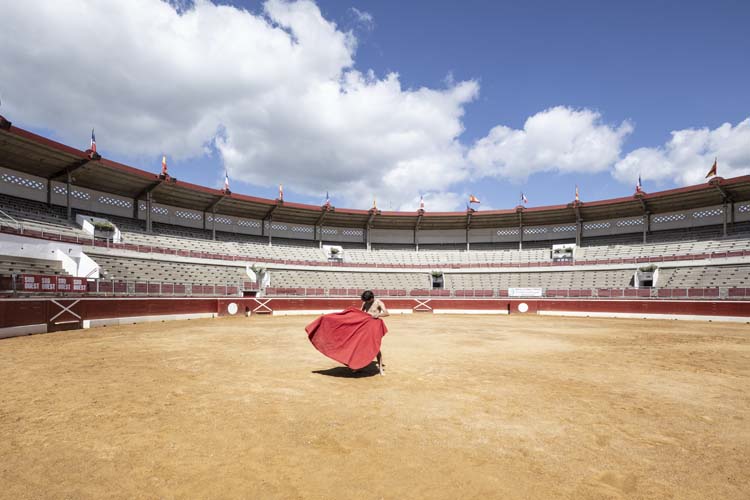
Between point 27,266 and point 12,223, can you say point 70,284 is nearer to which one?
point 27,266

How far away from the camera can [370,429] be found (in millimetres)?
4723

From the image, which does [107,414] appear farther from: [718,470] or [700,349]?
[700,349]

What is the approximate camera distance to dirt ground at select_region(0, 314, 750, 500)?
3.40m

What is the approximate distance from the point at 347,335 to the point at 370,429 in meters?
3.12

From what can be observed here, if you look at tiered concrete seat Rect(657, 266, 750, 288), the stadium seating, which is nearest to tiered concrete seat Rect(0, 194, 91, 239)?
the stadium seating

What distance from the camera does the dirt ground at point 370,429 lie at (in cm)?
340

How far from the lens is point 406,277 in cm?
3941

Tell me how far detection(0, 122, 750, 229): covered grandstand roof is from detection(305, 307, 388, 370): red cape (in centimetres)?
2535

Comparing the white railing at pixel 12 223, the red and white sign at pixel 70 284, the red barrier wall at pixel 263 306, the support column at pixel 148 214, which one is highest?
the support column at pixel 148 214

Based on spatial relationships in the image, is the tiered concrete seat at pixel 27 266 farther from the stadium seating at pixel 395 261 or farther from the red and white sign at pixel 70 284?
the red and white sign at pixel 70 284

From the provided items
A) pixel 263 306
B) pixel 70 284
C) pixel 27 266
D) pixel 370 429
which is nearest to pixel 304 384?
pixel 370 429

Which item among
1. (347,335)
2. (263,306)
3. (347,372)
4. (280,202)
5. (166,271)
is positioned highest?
(280,202)

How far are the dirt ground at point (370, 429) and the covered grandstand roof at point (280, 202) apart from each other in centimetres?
2133

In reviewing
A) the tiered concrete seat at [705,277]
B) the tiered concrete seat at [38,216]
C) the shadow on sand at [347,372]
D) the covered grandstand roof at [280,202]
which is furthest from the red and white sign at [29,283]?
the tiered concrete seat at [705,277]
